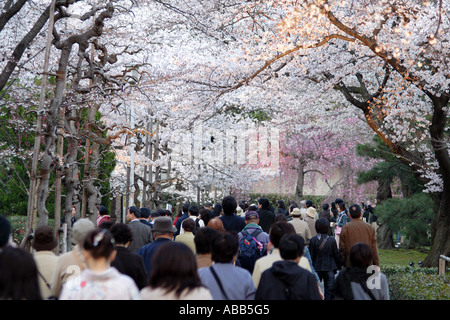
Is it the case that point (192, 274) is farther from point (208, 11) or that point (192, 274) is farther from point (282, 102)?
point (282, 102)

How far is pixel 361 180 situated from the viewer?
19.0m

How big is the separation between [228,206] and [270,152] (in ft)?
65.6

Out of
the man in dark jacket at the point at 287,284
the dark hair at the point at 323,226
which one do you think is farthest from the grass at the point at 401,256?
the man in dark jacket at the point at 287,284

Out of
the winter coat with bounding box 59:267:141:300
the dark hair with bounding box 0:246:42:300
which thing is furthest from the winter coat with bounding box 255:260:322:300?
the dark hair with bounding box 0:246:42:300

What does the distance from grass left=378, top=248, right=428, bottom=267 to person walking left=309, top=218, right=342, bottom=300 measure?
10147 mm

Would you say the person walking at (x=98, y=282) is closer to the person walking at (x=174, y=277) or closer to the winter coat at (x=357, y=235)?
the person walking at (x=174, y=277)

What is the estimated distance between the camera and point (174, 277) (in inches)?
133

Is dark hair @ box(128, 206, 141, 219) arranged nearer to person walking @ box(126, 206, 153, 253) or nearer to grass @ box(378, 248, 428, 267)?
person walking @ box(126, 206, 153, 253)

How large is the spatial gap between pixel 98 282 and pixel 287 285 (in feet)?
4.92

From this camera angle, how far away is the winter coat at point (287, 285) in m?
4.10

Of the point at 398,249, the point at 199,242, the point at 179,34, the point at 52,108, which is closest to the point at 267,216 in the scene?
the point at 52,108

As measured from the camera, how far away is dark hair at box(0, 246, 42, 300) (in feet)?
10.2

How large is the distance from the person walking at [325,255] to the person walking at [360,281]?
10.2 ft

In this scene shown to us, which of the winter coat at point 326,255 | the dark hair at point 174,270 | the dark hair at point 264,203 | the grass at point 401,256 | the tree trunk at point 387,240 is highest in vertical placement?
the dark hair at point 264,203
